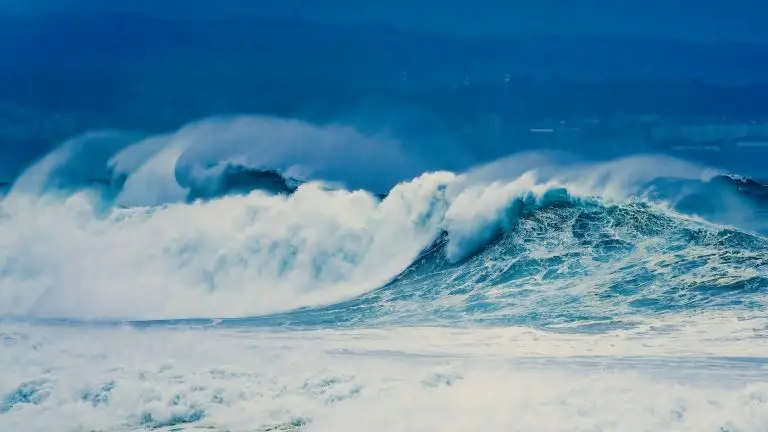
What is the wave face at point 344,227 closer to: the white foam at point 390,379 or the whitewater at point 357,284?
the whitewater at point 357,284

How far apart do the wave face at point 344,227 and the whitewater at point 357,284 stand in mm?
11

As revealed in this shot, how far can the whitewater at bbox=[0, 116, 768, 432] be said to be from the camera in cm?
320

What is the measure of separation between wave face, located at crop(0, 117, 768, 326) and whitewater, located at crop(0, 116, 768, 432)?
0.04ft

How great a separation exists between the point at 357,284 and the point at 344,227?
0.31 metres

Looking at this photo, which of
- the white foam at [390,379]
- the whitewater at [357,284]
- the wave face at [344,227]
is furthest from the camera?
the wave face at [344,227]

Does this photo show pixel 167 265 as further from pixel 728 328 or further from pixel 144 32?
pixel 728 328

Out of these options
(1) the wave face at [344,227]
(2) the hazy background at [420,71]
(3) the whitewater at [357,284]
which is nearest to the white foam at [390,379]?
(3) the whitewater at [357,284]

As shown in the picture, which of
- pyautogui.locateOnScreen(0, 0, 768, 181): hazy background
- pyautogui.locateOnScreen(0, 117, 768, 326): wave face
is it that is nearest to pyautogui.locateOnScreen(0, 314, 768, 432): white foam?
pyautogui.locateOnScreen(0, 117, 768, 326): wave face

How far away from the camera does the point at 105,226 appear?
13.1 feet

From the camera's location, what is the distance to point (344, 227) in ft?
13.1

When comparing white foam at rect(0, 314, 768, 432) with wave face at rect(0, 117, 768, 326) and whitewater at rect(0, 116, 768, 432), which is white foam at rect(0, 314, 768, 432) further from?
wave face at rect(0, 117, 768, 326)

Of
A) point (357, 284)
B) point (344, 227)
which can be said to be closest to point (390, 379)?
point (357, 284)

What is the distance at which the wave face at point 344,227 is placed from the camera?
3.83 metres

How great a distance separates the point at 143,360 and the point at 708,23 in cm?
320
